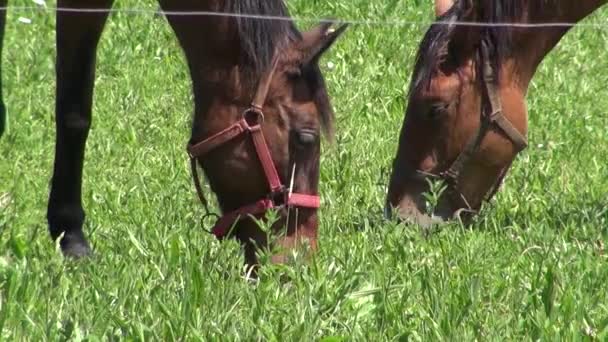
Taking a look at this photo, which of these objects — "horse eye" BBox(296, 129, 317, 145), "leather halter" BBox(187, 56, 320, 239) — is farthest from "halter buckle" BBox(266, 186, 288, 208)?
"horse eye" BBox(296, 129, 317, 145)

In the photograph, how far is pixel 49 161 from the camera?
23.4 feet

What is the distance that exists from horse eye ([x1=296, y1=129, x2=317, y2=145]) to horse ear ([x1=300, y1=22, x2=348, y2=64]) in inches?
8.5

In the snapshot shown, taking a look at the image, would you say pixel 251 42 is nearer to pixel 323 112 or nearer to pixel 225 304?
pixel 323 112

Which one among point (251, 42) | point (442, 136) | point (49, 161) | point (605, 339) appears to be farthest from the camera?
point (49, 161)

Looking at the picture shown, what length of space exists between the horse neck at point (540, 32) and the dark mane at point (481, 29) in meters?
0.03

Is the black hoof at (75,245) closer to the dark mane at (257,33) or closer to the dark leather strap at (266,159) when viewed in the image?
the dark leather strap at (266,159)

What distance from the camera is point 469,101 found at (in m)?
5.93

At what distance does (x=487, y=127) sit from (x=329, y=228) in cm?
73

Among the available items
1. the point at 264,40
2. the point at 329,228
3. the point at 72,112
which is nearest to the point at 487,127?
the point at 329,228

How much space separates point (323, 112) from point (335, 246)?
0.74 m

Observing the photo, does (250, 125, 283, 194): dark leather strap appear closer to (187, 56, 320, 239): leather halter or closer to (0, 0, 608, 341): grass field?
(187, 56, 320, 239): leather halter

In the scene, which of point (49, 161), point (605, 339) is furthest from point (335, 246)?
point (49, 161)

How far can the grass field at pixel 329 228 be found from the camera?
4.15 m

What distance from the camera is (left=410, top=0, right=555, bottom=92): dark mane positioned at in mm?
5789
